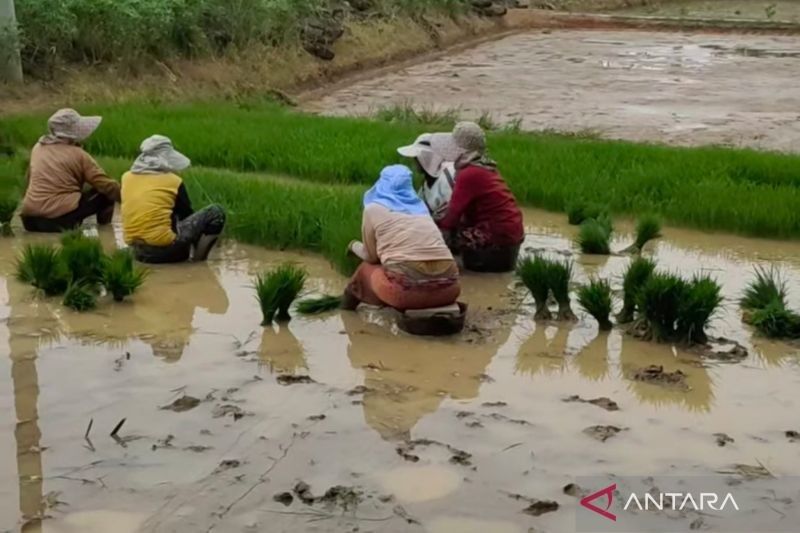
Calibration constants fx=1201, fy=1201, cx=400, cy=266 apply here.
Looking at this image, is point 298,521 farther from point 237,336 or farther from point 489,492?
point 237,336

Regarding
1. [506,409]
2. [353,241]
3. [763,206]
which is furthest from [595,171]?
[506,409]

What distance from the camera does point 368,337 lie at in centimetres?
573

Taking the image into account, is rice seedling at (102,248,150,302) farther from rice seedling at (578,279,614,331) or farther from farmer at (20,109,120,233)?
rice seedling at (578,279,614,331)

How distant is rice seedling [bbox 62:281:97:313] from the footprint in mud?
9.13 ft

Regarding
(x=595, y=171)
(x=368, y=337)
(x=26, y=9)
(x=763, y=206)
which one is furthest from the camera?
(x=26, y=9)

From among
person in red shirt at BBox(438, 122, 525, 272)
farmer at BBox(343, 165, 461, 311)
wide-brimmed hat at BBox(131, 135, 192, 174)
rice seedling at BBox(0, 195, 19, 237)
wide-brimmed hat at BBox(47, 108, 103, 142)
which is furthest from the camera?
rice seedling at BBox(0, 195, 19, 237)

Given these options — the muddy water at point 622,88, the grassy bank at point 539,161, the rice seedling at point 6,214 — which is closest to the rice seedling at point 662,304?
the grassy bank at point 539,161

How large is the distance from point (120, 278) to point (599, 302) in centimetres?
242

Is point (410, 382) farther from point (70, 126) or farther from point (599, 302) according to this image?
point (70, 126)

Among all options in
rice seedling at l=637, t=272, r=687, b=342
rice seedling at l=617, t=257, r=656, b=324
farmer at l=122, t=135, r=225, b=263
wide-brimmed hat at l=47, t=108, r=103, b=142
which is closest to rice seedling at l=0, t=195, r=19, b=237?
wide-brimmed hat at l=47, t=108, r=103, b=142

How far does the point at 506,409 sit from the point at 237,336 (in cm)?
155

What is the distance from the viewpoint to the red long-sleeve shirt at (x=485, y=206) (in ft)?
22.2

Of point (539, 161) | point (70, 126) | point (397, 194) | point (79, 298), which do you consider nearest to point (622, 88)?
point (539, 161)

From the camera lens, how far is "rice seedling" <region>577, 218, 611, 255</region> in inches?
286
